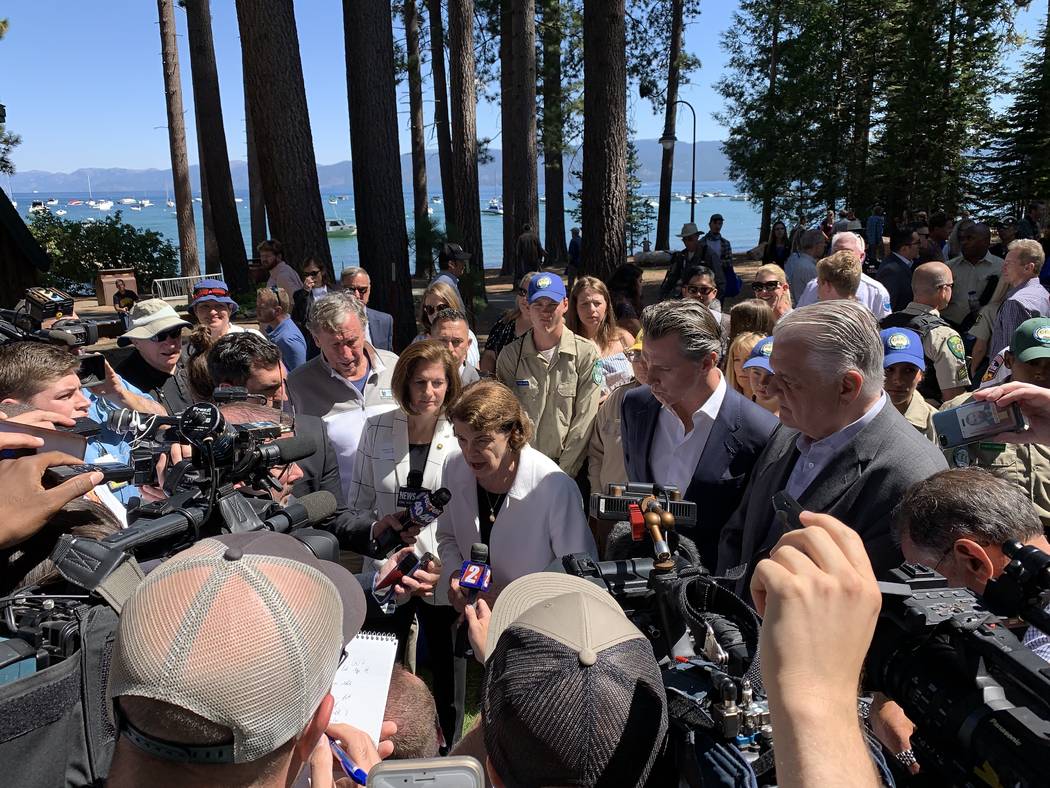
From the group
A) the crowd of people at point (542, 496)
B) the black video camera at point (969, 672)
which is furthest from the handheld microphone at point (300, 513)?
the black video camera at point (969, 672)

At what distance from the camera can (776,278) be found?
569cm

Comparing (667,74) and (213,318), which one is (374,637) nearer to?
(213,318)

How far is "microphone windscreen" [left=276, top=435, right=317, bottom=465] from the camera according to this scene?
250 cm

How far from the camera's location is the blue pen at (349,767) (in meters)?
1.66

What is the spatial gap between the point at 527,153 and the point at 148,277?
10.5 meters

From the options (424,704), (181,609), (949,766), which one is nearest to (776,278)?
(424,704)

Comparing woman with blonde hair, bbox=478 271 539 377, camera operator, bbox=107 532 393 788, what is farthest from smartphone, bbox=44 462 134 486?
woman with blonde hair, bbox=478 271 539 377

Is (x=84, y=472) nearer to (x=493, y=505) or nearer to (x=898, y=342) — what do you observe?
(x=493, y=505)

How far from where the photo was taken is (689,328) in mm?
3105

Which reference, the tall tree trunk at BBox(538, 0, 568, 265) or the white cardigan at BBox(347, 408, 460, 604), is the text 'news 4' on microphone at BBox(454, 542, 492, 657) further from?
the tall tree trunk at BBox(538, 0, 568, 265)

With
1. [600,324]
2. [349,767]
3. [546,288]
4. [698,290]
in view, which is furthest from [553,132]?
[349,767]

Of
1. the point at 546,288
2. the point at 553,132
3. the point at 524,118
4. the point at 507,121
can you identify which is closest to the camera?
the point at 546,288

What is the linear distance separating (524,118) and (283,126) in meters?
7.37

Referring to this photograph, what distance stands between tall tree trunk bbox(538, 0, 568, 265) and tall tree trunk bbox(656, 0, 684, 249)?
11.9 ft
